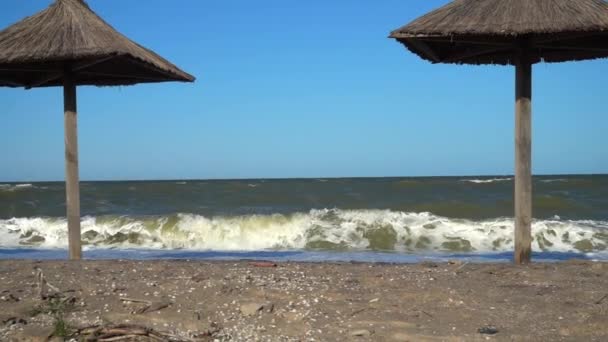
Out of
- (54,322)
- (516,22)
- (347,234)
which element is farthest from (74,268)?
(347,234)

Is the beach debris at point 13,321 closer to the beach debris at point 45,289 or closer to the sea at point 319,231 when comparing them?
the beach debris at point 45,289

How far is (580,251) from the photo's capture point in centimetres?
1359

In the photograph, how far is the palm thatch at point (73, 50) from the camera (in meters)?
7.27

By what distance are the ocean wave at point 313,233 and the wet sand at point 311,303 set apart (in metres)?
8.11

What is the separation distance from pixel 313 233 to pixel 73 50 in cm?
1071

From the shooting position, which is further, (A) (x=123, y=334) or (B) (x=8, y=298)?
(B) (x=8, y=298)

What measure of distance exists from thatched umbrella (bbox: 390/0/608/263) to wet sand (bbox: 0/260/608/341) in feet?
3.26

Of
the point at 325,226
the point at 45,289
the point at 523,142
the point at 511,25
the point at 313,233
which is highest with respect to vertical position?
the point at 511,25

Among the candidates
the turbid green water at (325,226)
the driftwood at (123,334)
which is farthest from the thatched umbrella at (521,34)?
the turbid green water at (325,226)

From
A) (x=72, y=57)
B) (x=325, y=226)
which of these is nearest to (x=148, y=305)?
(x=72, y=57)

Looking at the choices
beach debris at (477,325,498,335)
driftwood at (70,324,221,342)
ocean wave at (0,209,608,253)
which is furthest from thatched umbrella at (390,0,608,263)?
ocean wave at (0,209,608,253)

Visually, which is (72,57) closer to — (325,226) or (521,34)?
(521,34)

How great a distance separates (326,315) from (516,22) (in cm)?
369

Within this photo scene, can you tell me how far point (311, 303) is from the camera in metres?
5.34
